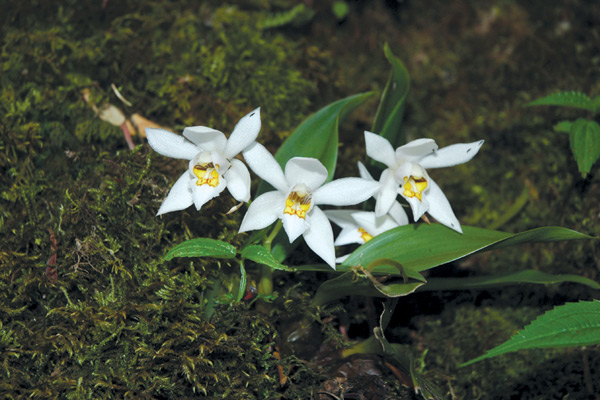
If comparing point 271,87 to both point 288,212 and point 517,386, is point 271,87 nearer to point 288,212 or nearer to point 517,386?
point 288,212

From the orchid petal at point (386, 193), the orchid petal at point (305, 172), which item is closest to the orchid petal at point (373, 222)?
the orchid petal at point (386, 193)

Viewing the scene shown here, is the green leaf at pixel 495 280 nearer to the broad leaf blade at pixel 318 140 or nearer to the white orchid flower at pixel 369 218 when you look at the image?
the white orchid flower at pixel 369 218

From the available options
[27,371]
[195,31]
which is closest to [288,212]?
[27,371]

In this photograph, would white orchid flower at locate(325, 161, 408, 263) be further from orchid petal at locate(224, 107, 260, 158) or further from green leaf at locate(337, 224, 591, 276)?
orchid petal at locate(224, 107, 260, 158)

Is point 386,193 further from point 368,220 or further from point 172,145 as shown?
point 172,145

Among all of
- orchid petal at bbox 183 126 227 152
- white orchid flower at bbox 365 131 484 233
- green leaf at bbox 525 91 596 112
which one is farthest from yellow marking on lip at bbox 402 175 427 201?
green leaf at bbox 525 91 596 112

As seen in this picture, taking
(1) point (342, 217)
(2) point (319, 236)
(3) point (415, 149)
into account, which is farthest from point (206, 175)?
(3) point (415, 149)
